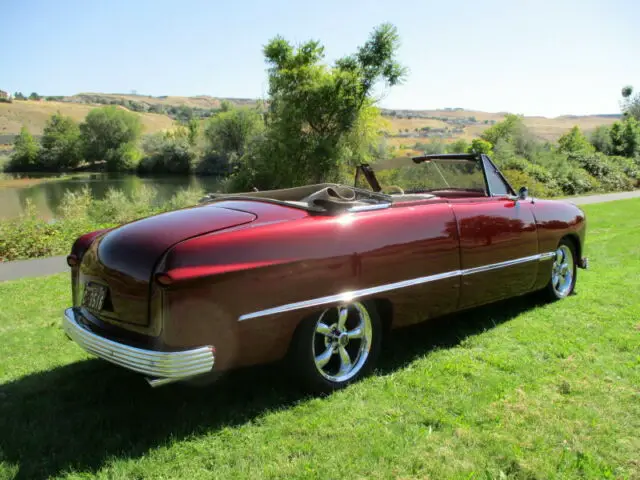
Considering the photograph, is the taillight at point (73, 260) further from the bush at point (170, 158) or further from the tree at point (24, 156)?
the tree at point (24, 156)

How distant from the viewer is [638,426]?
109 inches

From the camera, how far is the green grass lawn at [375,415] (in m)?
2.45

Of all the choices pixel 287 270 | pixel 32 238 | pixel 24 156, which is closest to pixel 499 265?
pixel 287 270

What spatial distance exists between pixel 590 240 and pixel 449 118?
12173cm

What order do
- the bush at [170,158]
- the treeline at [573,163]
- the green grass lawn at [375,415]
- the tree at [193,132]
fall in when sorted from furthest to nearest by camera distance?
1. the tree at [193,132]
2. the bush at [170,158]
3. the treeline at [573,163]
4. the green grass lawn at [375,415]

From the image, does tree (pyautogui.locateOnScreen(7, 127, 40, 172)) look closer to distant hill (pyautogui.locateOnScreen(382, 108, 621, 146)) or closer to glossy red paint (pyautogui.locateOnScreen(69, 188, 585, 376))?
distant hill (pyautogui.locateOnScreen(382, 108, 621, 146))

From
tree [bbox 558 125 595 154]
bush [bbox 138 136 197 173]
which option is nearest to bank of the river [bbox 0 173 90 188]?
bush [bbox 138 136 197 173]

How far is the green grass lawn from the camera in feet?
8.04

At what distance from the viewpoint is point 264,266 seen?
2.76 m

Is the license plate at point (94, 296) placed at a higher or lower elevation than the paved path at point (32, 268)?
higher

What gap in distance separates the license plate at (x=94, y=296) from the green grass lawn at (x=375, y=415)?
2.01ft

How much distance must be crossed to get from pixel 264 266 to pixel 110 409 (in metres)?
1.31

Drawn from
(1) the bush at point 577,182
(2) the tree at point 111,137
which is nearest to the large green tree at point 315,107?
(1) the bush at point 577,182

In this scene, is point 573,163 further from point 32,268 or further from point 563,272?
point 32,268
